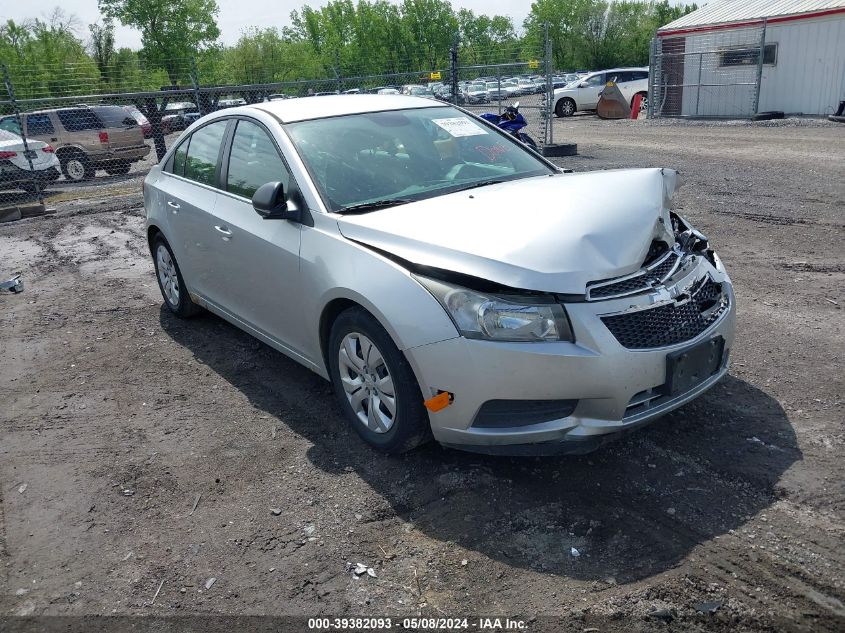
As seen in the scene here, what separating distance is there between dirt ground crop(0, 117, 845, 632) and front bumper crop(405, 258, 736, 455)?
1.08 feet

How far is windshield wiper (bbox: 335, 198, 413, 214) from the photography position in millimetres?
3941

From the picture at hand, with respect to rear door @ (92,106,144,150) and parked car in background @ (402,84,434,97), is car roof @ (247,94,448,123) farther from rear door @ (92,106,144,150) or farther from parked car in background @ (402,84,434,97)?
parked car in background @ (402,84,434,97)

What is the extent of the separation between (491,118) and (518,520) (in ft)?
33.3

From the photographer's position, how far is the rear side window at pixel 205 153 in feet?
17.0

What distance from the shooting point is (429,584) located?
2.89 m

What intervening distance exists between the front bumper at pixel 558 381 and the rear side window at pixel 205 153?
2.65m

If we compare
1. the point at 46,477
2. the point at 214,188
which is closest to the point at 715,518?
the point at 46,477

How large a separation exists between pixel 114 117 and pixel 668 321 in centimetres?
1767

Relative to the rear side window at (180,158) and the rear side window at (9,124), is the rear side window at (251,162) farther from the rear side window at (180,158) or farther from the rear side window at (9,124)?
the rear side window at (9,124)

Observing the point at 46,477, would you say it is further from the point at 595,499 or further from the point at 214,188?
the point at 595,499

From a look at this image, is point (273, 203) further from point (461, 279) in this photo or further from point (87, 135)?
point (87, 135)

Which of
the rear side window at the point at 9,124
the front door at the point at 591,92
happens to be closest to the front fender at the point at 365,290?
the rear side window at the point at 9,124

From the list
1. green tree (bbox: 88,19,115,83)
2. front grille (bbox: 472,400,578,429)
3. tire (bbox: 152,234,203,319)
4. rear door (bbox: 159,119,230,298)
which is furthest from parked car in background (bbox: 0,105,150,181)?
green tree (bbox: 88,19,115,83)

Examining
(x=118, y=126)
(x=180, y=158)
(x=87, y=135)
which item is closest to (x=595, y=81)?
(x=118, y=126)
